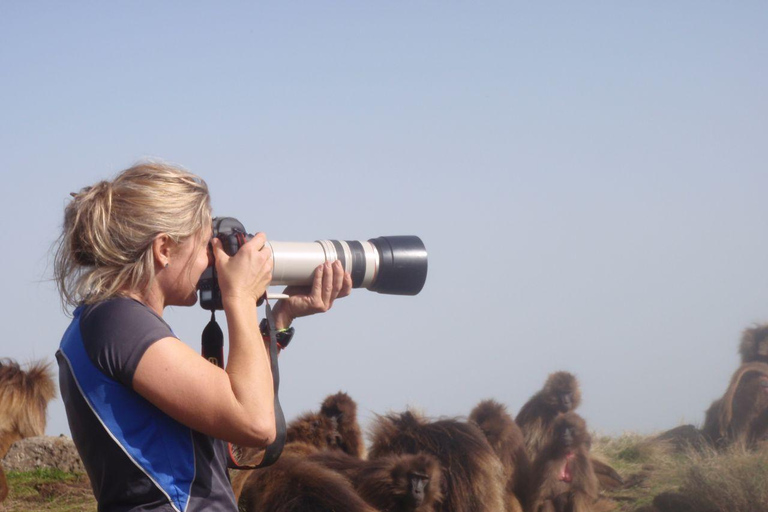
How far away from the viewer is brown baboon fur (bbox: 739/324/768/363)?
10.6 m

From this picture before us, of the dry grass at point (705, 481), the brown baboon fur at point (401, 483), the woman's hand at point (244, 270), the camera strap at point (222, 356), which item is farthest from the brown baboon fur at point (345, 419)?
the woman's hand at point (244, 270)

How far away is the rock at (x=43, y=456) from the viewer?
8.01 metres

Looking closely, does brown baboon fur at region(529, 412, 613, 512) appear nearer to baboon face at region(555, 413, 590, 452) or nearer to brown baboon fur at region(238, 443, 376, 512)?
baboon face at region(555, 413, 590, 452)

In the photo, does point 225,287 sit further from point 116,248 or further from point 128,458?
point 128,458

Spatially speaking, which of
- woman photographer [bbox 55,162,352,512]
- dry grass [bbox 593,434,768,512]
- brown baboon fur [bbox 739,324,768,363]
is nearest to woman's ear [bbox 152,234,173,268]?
woman photographer [bbox 55,162,352,512]

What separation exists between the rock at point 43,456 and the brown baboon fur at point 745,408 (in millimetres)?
6943

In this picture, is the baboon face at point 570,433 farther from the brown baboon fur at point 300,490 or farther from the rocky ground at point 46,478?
the rocky ground at point 46,478

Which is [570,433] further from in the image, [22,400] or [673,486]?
[22,400]

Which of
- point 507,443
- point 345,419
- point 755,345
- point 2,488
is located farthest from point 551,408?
point 2,488

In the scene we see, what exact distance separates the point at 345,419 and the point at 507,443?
56.0 inches

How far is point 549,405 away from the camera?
879cm

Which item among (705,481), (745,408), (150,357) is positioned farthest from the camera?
(745,408)

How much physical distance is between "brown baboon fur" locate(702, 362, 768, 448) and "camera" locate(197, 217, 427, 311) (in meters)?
7.75

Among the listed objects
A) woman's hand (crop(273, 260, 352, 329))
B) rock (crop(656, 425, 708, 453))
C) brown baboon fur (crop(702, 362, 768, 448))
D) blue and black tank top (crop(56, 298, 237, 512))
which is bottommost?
rock (crop(656, 425, 708, 453))
